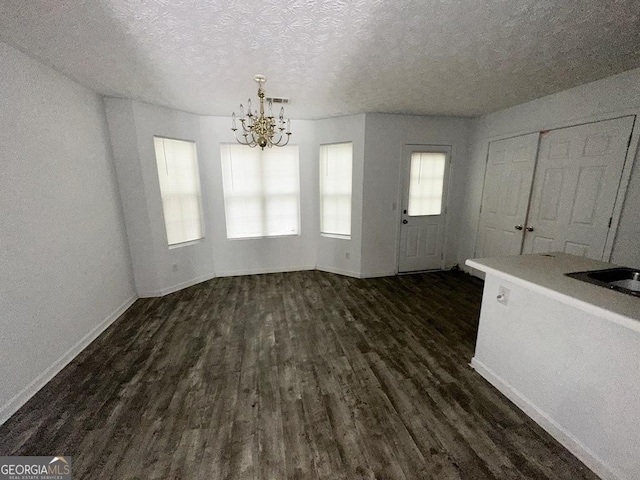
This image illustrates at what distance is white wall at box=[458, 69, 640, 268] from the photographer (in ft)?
7.91

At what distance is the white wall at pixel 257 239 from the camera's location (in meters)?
3.94

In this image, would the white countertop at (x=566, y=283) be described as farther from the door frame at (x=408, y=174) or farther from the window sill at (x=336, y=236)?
the window sill at (x=336, y=236)

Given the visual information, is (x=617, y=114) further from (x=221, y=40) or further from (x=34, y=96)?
(x=34, y=96)

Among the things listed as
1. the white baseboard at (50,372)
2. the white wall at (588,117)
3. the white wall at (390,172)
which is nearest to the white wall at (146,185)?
the white baseboard at (50,372)

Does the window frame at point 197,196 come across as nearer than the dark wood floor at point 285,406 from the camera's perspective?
No

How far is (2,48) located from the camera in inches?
70.9

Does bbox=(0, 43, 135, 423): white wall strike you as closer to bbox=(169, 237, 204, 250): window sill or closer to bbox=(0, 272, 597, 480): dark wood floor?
bbox=(0, 272, 597, 480): dark wood floor

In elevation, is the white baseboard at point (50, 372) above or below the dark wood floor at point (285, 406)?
above

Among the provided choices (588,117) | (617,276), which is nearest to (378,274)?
(617,276)

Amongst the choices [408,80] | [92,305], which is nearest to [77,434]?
[92,305]

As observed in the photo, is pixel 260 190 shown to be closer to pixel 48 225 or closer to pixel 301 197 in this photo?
pixel 301 197

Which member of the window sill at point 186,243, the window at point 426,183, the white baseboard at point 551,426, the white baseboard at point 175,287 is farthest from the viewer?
the window at point 426,183

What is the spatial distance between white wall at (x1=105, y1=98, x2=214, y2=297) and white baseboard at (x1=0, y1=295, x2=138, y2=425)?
672 millimetres

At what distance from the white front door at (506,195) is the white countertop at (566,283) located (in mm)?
1509
